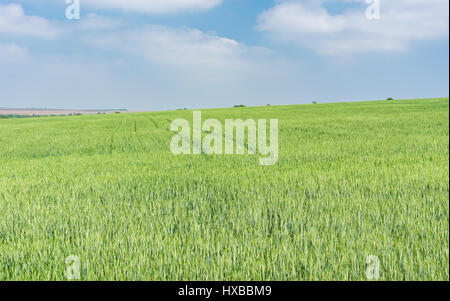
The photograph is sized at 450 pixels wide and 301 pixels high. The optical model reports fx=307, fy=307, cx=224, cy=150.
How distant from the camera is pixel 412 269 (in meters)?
2.27

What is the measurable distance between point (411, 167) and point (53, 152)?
35.9 feet

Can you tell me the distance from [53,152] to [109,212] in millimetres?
8730

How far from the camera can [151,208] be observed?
12.5 feet

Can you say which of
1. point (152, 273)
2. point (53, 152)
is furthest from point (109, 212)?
point (53, 152)

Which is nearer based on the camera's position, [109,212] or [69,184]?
[109,212]

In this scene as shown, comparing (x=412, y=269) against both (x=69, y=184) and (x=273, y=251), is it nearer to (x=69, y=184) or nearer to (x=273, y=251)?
(x=273, y=251)

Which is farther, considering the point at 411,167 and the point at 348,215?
the point at 411,167
